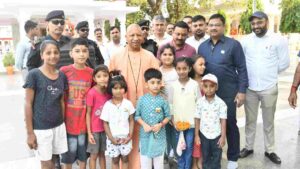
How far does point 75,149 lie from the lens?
3182 mm

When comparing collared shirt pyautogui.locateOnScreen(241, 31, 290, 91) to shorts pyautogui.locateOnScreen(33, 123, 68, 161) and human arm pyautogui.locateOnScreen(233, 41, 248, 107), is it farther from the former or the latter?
shorts pyautogui.locateOnScreen(33, 123, 68, 161)

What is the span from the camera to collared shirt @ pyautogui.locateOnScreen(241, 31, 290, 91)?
12.9ft

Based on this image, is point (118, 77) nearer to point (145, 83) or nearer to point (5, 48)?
point (145, 83)


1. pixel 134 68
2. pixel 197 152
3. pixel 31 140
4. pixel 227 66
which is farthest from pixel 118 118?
pixel 227 66

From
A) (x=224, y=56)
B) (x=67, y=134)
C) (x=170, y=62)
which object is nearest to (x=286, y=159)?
(x=224, y=56)

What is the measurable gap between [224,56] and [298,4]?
56.4ft

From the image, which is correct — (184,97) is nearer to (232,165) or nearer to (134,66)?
(134,66)

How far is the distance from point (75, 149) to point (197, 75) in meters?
1.64

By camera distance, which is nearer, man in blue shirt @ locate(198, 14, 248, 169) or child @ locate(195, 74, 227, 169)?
child @ locate(195, 74, 227, 169)

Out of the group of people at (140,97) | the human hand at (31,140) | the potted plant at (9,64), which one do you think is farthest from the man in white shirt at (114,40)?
the potted plant at (9,64)

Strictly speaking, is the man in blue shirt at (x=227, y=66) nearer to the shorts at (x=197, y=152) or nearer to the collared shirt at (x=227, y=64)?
the collared shirt at (x=227, y=64)

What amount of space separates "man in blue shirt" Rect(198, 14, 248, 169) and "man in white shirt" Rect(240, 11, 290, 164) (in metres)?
0.42

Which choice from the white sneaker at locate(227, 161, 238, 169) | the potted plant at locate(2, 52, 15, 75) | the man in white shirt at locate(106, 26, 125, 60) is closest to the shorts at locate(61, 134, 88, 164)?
the white sneaker at locate(227, 161, 238, 169)

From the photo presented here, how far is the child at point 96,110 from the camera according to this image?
3107 millimetres
